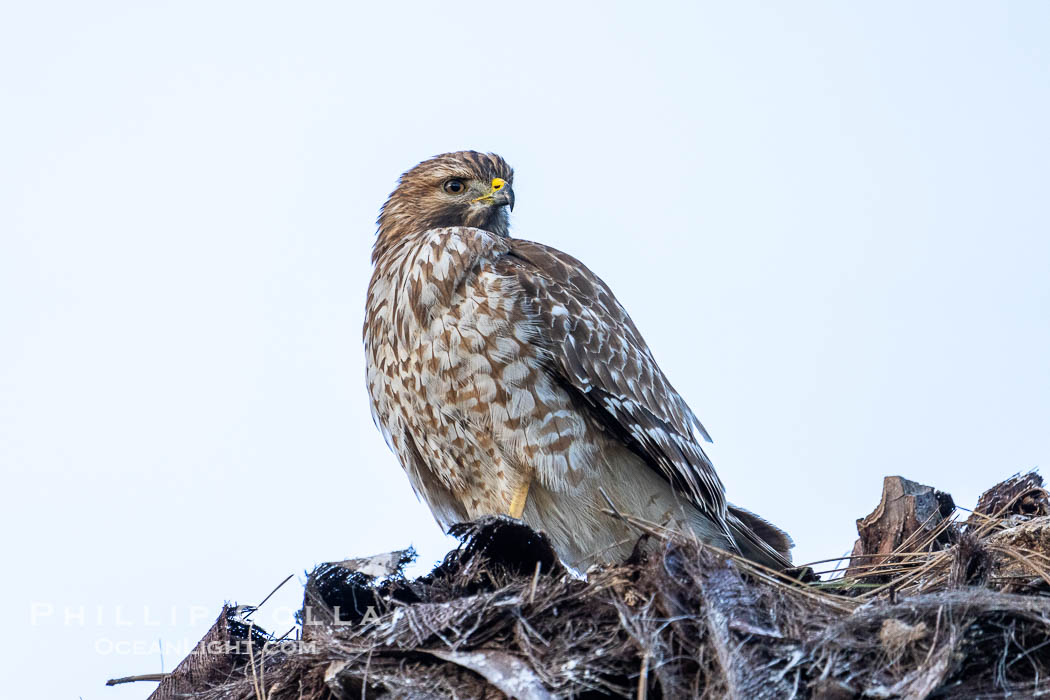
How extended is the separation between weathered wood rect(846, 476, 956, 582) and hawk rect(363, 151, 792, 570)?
0.46 meters

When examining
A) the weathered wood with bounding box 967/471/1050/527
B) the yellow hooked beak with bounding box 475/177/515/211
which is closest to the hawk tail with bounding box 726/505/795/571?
the weathered wood with bounding box 967/471/1050/527

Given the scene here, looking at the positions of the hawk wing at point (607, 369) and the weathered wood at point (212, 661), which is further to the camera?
the hawk wing at point (607, 369)

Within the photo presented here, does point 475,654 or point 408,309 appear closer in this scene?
point 475,654

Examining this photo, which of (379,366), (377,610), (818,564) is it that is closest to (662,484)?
(818,564)

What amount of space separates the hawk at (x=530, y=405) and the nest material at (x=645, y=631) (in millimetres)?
1134

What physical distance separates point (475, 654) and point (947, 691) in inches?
67.4

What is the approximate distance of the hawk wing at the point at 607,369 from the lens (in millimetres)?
6801

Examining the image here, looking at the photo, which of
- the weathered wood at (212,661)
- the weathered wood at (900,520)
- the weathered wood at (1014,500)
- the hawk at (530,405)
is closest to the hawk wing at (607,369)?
the hawk at (530,405)

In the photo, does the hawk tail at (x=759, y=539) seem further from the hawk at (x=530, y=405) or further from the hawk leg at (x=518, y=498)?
the hawk leg at (x=518, y=498)

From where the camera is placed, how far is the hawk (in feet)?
21.7

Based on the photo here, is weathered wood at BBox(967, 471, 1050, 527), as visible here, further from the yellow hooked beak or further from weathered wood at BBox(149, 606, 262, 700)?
weathered wood at BBox(149, 606, 262, 700)

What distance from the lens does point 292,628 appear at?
575 cm

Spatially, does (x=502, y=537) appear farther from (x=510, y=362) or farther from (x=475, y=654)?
(x=510, y=362)

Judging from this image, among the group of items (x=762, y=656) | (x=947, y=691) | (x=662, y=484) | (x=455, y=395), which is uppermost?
(x=455, y=395)
